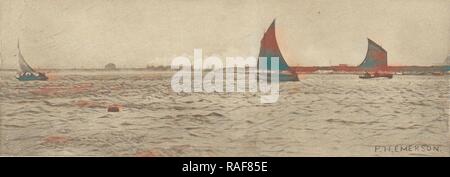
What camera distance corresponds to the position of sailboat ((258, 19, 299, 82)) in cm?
369

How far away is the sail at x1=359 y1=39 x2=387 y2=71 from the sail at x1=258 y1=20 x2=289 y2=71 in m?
0.68

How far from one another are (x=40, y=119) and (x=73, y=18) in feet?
2.92

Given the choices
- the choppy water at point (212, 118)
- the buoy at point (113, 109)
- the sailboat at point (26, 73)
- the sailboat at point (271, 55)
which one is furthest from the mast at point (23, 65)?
the sailboat at point (271, 55)

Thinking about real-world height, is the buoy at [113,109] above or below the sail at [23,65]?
below

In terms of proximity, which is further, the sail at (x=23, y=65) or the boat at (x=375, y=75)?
the boat at (x=375, y=75)

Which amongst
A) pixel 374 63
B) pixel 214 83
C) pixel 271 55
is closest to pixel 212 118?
pixel 214 83

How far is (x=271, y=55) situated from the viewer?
12.2ft

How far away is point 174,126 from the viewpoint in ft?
12.3

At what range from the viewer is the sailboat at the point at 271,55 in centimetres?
369

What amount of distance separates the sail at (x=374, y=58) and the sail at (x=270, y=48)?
2.24ft

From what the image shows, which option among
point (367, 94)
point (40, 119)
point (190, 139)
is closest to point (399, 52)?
point (367, 94)

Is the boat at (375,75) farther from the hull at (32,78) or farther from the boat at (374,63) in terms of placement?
the hull at (32,78)

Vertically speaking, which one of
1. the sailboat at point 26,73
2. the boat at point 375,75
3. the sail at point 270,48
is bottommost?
the boat at point 375,75
